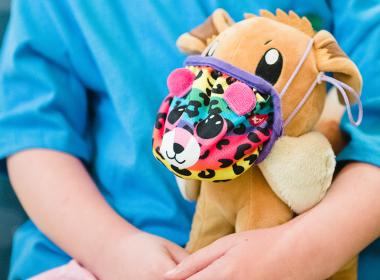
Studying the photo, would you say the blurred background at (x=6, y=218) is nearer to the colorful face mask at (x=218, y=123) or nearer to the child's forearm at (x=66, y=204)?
the child's forearm at (x=66, y=204)

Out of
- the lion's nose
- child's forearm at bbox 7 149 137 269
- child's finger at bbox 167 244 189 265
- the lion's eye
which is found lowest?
child's finger at bbox 167 244 189 265

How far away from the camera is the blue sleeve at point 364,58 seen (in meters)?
0.69

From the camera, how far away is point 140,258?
0.69 m

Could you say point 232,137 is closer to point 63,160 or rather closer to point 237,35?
point 237,35

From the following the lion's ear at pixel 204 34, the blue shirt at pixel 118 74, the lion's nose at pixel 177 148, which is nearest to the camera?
the lion's nose at pixel 177 148

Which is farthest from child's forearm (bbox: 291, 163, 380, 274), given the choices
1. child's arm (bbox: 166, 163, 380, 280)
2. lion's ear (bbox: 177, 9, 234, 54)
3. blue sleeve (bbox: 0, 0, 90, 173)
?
blue sleeve (bbox: 0, 0, 90, 173)

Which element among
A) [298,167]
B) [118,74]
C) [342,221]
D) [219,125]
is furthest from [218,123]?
[118,74]

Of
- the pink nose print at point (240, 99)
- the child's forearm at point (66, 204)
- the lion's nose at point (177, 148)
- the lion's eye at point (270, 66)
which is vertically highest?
the lion's eye at point (270, 66)

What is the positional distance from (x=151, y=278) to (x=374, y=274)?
1.15ft

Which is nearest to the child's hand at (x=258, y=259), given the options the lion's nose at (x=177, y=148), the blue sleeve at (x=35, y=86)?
the lion's nose at (x=177, y=148)

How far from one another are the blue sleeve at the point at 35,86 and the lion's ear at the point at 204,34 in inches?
10.0

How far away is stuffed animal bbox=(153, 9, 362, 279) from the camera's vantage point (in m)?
0.54

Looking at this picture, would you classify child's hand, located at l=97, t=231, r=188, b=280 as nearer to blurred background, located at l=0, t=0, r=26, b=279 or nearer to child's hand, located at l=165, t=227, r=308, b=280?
child's hand, located at l=165, t=227, r=308, b=280

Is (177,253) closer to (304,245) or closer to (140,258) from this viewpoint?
(140,258)
